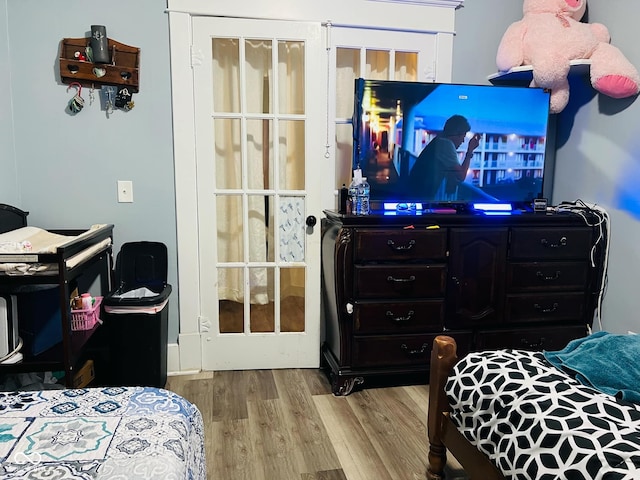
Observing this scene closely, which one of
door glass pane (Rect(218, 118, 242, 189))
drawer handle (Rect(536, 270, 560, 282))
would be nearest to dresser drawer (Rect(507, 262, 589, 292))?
drawer handle (Rect(536, 270, 560, 282))

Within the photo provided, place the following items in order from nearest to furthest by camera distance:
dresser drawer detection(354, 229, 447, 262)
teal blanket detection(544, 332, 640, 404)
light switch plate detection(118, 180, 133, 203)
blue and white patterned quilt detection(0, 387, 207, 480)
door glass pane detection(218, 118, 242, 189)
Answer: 1. blue and white patterned quilt detection(0, 387, 207, 480)
2. teal blanket detection(544, 332, 640, 404)
3. dresser drawer detection(354, 229, 447, 262)
4. light switch plate detection(118, 180, 133, 203)
5. door glass pane detection(218, 118, 242, 189)

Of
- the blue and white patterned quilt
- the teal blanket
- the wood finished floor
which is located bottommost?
the wood finished floor

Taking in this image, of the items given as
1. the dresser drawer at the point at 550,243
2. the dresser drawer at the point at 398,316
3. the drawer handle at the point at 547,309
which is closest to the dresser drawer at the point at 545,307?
the drawer handle at the point at 547,309

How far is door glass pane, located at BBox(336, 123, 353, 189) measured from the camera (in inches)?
118

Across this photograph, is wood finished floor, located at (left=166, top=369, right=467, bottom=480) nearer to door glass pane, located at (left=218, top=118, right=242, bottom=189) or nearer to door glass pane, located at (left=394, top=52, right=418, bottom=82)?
door glass pane, located at (left=218, top=118, right=242, bottom=189)

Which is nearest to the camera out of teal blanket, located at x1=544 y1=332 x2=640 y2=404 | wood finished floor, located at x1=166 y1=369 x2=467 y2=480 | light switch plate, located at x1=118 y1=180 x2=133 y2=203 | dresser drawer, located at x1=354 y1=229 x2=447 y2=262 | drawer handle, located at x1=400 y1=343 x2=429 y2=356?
teal blanket, located at x1=544 y1=332 x2=640 y2=404

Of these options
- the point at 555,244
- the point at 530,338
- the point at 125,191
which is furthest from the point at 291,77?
the point at 530,338

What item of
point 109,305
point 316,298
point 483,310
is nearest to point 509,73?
point 483,310

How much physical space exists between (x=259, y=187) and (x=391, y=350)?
1.21 meters

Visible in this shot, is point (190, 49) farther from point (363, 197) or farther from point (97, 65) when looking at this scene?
point (363, 197)

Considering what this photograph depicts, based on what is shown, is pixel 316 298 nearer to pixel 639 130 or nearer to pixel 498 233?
pixel 498 233

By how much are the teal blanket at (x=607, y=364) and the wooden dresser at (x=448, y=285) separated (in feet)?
3.28

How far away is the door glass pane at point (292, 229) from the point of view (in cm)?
295

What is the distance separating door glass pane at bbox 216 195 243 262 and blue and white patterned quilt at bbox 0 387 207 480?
5.17ft
